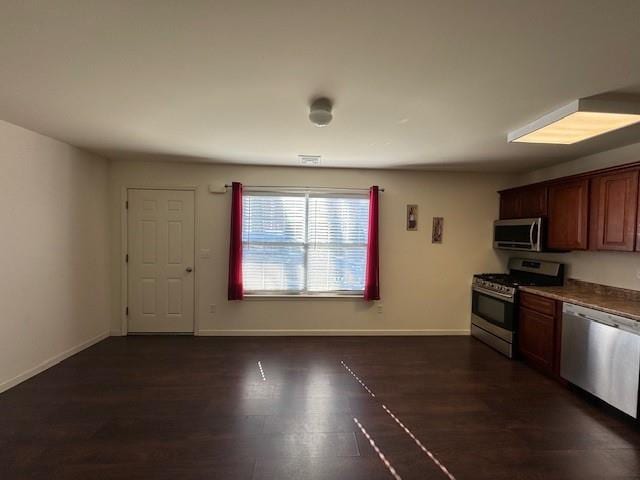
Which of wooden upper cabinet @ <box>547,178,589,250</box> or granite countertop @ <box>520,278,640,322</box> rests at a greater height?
wooden upper cabinet @ <box>547,178,589,250</box>

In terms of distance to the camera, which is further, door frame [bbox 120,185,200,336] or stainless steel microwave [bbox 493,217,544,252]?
door frame [bbox 120,185,200,336]

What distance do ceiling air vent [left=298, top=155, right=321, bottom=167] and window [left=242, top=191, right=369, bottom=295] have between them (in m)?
0.43

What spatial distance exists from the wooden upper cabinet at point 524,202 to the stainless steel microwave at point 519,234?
12cm

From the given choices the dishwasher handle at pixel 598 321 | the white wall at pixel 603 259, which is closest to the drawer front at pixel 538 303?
the dishwasher handle at pixel 598 321

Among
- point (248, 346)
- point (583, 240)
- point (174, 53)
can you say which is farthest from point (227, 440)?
point (583, 240)

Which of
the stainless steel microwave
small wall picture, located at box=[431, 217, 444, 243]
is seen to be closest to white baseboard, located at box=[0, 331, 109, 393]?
small wall picture, located at box=[431, 217, 444, 243]

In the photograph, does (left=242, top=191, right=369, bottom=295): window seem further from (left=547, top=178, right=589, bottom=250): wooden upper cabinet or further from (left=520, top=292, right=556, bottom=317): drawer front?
(left=547, top=178, right=589, bottom=250): wooden upper cabinet

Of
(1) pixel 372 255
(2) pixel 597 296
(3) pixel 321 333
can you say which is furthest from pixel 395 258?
(2) pixel 597 296

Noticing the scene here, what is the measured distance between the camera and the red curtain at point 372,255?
4.23 meters

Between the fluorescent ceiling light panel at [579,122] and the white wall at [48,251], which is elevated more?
the fluorescent ceiling light panel at [579,122]

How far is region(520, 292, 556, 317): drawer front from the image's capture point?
3.07 meters

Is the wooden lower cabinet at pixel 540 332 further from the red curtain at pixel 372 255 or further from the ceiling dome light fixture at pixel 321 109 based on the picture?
the ceiling dome light fixture at pixel 321 109

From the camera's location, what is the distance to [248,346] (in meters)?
3.85

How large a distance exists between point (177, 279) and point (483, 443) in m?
3.92
